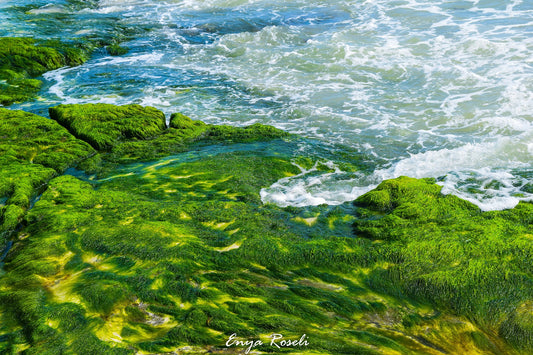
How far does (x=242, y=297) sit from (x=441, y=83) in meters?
10.4

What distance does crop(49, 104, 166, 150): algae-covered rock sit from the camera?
31.1 ft

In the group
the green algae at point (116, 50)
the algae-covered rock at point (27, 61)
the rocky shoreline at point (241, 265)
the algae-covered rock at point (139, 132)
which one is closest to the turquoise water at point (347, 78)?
the green algae at point (116, 50)

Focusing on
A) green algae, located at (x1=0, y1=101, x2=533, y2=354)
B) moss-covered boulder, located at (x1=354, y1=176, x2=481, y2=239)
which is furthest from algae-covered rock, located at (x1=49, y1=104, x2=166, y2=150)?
moss-covered boulder, located at (x1=354, y1=176, x2=481, y2=239)

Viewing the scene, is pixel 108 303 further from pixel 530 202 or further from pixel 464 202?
pixel 530 202

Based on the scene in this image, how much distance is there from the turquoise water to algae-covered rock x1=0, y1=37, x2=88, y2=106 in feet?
1.85

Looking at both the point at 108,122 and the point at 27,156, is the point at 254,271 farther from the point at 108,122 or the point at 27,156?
the point at 108,122

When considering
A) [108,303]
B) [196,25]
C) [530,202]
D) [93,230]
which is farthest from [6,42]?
[530,202]

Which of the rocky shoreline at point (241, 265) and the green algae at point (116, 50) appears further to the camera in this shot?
the green algae at point (116, 50)

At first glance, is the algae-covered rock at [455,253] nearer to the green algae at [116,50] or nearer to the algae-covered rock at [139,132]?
the algae-covered rock at [139,132]

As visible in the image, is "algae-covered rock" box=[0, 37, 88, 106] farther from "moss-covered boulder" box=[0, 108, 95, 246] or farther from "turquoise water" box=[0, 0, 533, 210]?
"moss-covered boulder" box=[0, 108, 95, 246]

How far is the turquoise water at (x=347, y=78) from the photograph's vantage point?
328 inches

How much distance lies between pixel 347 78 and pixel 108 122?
7.78 metres

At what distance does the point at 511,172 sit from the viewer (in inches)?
303

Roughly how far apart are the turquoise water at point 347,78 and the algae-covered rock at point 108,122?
5.94 ft
